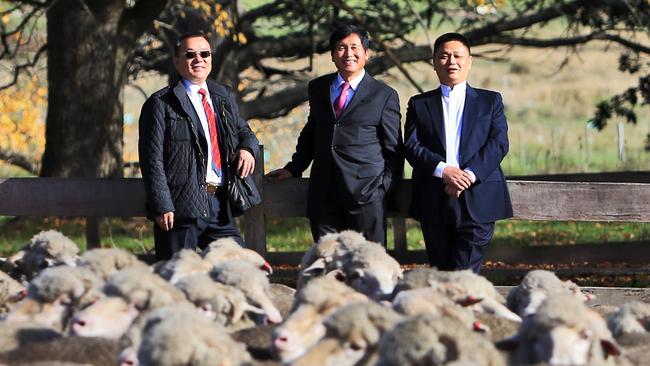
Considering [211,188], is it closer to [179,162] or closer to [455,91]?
[179,162]

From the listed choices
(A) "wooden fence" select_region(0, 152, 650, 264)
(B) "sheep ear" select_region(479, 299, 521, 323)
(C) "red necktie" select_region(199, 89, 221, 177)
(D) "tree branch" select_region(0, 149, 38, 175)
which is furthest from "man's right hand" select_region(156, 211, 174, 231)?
(D) "tree branch" select_region(0, 149, 38, 175)

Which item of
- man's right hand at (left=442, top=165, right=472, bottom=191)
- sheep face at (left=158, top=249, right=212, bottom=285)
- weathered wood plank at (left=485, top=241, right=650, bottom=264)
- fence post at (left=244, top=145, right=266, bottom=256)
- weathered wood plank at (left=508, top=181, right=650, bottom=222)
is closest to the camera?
sheep face at (left=158, top=249, right=212, bottom=285)

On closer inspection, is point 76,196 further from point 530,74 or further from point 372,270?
point 530,74

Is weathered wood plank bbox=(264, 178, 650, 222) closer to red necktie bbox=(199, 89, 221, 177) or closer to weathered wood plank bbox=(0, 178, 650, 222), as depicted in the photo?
weathered wood plank bbox=(0, 178, 650, 222)

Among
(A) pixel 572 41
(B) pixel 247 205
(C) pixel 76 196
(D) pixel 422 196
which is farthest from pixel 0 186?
(A) pixel 572 41

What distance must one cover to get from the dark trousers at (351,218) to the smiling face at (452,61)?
905 mm

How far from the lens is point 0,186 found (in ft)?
32.1

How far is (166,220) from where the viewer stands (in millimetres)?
8219

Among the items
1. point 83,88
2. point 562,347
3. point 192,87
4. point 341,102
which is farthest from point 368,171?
point 83,88

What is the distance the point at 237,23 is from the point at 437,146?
28.5 ft

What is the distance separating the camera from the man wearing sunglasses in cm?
824

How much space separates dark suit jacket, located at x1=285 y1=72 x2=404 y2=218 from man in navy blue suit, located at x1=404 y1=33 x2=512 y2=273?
196 millimetres

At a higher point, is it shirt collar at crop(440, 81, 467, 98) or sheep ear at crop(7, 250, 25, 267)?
shirt collar at crop(440, 81, 467, 98)

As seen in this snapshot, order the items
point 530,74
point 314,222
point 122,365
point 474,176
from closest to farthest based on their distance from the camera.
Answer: point 122,365
point 474,176
point 314,222
point 530,74
